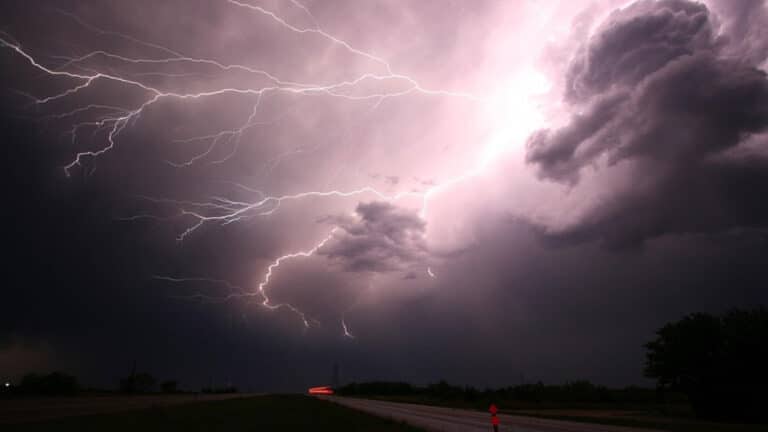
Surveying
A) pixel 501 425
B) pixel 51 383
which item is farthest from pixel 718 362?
pixel 51 383

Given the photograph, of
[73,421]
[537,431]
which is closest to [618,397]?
[537,431]

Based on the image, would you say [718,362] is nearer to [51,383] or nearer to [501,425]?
[501,425]

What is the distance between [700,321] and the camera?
3453 centimetres

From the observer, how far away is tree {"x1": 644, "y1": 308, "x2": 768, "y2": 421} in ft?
92.2

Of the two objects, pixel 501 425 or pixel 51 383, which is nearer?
pixel 501 425

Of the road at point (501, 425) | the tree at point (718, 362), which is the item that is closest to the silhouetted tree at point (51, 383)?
the road at point (501, 425)

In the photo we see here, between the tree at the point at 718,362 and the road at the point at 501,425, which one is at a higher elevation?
the tree at the point at 718,362

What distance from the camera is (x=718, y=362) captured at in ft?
98.3

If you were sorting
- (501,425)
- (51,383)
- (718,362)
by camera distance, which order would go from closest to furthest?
1. (501,425)
2. (718,362)
3. (51,383)

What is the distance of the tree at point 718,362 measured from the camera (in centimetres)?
2809

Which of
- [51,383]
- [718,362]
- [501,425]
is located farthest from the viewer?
[51,383]

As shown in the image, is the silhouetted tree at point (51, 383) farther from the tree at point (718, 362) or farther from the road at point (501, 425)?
the tree at point (718, 362)

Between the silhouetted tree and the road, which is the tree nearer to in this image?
the road

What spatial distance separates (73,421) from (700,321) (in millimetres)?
39660
